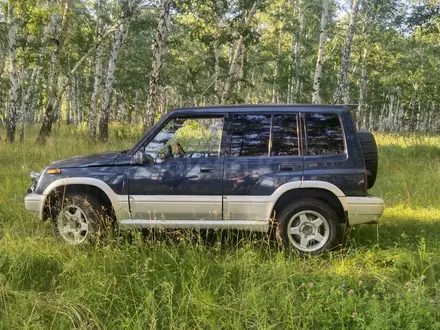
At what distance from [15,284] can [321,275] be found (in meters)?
2.98

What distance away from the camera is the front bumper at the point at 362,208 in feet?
14.3

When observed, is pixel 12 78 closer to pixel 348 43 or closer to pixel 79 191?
pixel 79 191

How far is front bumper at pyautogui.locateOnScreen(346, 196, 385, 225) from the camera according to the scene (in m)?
4.35

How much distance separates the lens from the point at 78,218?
4.63 meters

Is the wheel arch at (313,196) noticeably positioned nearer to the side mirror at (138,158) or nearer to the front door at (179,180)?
the front door at (179,180)

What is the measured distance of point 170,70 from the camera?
30.9m

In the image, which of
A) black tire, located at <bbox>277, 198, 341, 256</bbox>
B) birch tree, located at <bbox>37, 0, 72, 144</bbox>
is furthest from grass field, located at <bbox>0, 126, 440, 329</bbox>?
birch tree, located at <bbox>37, 0, 72, 144</bbox>

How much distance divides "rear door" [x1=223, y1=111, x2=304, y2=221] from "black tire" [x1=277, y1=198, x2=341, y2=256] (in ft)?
0.82

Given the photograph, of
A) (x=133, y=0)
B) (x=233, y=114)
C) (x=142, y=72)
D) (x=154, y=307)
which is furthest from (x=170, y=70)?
(x=154, y=307)

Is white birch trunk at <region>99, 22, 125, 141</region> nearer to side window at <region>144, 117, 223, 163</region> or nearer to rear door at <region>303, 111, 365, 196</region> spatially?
side window at <region>144, 117, 223, 163</region>

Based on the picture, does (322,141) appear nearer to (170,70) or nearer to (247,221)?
(247,221)

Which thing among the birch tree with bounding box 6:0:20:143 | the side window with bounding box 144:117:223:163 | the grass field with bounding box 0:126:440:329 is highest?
the birch tree with bounding box 6:0:20:143

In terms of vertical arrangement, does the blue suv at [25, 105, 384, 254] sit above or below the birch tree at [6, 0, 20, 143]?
below

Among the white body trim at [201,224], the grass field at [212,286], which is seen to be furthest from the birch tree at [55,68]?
the white body trim at [201,224]
